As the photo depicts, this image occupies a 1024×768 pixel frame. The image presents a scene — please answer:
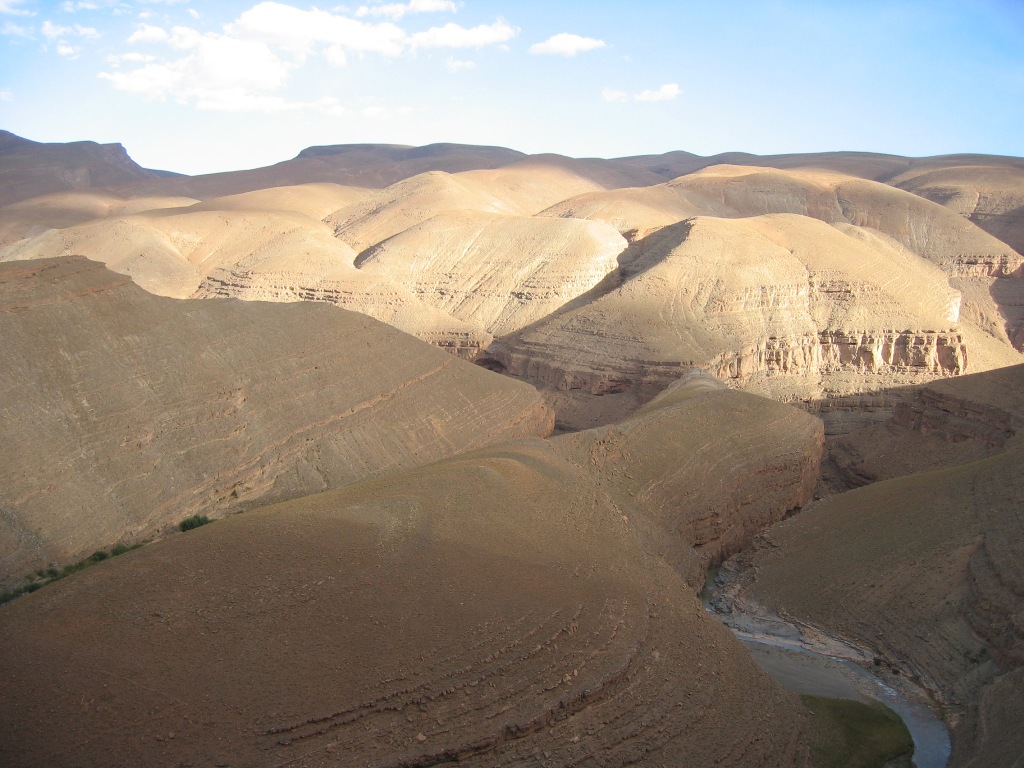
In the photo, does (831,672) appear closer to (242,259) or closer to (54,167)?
(242,259)

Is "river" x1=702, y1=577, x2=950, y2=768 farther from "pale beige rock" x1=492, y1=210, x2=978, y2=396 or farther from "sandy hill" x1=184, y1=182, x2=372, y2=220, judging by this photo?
"sandy hill" x1=184, y1=182, x2=372, y2=220

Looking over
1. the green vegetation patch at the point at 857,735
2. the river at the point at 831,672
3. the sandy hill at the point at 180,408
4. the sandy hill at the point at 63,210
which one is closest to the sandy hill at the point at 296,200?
the sandy hill at the point at 63,210

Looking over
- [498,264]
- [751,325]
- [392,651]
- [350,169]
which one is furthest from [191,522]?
[350,169]

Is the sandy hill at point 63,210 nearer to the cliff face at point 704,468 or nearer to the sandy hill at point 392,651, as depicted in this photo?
the cliff face at point 704,468

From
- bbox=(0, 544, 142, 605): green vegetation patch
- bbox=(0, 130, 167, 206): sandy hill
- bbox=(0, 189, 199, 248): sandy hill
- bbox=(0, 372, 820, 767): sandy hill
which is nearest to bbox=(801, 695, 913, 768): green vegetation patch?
bbox=(0, 372, 820, 767): sandy hill

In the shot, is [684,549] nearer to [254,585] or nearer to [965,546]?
[965,546]

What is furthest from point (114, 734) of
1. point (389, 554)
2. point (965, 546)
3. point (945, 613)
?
point (965, 546)
